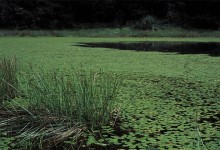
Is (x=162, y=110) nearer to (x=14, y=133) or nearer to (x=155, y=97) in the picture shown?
(x=155, y=97)

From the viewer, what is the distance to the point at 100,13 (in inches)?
865

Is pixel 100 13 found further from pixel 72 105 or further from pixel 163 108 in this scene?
pixel 72 105

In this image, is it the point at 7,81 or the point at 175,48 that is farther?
the point at 175,48

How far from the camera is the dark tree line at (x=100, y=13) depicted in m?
20.4

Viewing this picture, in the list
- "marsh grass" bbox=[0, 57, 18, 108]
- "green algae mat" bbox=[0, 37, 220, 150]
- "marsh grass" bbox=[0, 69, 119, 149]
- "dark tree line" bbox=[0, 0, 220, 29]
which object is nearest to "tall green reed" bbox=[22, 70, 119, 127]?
"marsh grass" bbox=[0, 69, 119, 149]

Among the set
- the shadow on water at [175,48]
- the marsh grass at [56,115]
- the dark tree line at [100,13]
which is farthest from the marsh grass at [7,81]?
the dark tree line at [100,13]

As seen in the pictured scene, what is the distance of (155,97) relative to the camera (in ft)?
14.0

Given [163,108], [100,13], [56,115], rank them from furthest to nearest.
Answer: [100,13], [163,108], [56,115]

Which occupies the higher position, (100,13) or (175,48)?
(100,13)

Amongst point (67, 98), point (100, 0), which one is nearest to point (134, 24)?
point (100, 0)

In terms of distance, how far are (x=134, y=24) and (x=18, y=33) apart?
6.22 metres

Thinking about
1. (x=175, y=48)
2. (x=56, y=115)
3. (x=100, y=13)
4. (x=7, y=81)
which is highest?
(x=100, y=13)

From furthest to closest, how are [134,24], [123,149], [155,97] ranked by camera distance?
[134,24], [155,97], [123,149]

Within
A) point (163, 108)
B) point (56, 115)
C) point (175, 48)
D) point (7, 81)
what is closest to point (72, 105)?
point (56, 115)
